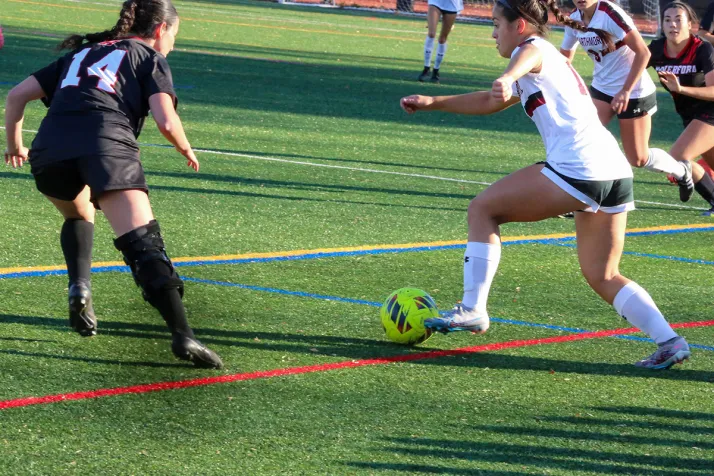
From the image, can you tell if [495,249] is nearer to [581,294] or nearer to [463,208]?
[581,294]

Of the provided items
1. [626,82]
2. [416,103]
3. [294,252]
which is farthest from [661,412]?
[626,82]

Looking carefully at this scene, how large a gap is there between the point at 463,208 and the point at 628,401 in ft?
16.6

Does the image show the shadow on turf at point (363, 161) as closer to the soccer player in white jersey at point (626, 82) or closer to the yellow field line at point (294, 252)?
the soccer player in white jersey at point (626, 82)

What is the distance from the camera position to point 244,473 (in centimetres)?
418

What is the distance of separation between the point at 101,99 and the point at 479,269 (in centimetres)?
194

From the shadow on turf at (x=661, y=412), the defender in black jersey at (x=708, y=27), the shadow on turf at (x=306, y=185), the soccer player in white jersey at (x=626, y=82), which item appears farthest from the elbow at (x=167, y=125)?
Answer: the defender in black jersey at (x=708, y=27)

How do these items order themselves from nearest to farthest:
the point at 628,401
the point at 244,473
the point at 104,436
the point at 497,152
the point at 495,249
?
the point at 244,473, the point at 104,436, the point at 628,401, the point at 495,249, the point at 497,152

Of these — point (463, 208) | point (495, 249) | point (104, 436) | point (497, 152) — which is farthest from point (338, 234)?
point (497, 152)

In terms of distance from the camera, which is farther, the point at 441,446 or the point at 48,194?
the point at 48,194

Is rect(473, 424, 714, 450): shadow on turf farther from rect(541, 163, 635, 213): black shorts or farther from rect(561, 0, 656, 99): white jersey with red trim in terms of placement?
rect(561, 0, 656, 99): white jersey with red trim

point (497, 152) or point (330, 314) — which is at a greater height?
point (330, 314)

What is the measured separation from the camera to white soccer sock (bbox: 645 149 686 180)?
9633 millimetres

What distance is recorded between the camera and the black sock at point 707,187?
34.5ft

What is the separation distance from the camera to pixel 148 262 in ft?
17.3
